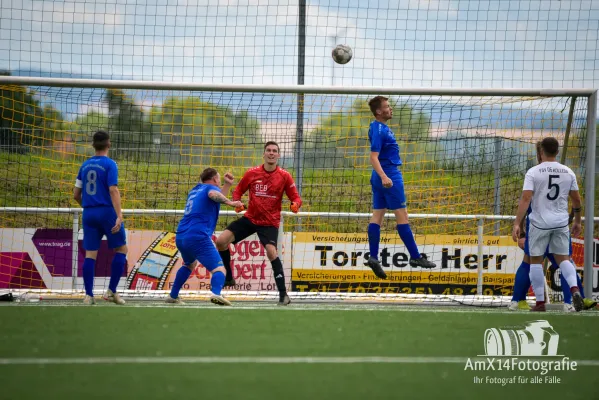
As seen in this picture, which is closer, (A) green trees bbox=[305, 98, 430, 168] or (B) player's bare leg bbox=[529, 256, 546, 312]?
(B) player's bare leg bbox=[529, 256, 546, 312]

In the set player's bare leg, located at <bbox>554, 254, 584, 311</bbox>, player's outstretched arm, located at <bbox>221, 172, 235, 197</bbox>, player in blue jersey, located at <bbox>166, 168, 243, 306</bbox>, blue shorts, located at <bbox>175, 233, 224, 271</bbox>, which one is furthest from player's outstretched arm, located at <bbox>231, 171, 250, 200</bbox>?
player's bare leg, located at <bbox>554, 254, 584, 311</bbox>

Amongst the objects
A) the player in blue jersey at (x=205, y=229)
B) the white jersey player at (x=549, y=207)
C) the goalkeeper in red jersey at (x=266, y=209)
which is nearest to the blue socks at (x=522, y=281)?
the white jersey player at (x=549, y=207)

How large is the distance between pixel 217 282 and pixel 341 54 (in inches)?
137

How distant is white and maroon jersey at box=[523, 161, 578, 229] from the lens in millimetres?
8781

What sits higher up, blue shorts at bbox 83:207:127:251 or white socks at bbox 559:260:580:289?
blue shorts at bbox 83:207:127:251

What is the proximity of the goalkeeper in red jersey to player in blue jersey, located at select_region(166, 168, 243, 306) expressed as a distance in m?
0.65

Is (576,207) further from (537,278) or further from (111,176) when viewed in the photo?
(111,176)

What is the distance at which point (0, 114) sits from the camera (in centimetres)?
1204

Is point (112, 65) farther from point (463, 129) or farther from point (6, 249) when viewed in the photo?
point (463, 129)

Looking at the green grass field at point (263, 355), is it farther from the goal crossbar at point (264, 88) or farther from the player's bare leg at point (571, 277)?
the goal crossbar at point (264, 88)

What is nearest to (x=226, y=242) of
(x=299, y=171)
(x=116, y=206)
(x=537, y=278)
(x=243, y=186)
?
(x=243, y=186)

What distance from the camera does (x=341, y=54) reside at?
1069 cm

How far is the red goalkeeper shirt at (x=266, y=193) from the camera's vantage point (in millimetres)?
10094

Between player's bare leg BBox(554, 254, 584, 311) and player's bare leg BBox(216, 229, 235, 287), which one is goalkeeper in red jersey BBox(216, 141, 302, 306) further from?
player's bare leg BBox(554, 254, 584, 311)
